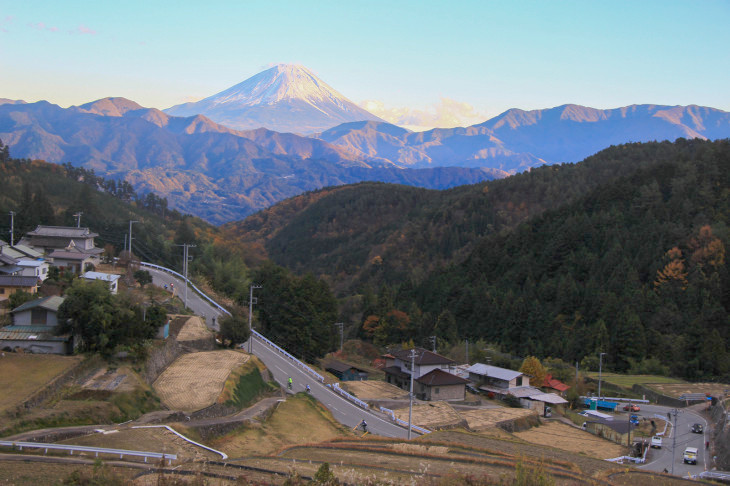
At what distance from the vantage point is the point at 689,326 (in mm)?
49188

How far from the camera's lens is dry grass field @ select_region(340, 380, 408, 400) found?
108ft

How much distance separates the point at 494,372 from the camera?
41.1 metres

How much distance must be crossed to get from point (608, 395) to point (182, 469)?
35344 millimetres

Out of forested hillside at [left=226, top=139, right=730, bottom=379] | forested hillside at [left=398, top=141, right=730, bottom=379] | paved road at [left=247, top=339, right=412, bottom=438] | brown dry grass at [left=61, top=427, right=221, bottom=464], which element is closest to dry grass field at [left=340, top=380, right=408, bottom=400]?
paved road at [left=247, top=339, right=412, bottom=438]

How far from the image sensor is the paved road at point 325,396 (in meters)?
25.3

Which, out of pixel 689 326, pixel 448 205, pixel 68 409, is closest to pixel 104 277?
pixel 68 409

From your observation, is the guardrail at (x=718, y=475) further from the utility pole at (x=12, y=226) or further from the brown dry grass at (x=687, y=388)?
the utility pole at (x=12, y=226)

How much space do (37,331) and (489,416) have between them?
2122 centimetres

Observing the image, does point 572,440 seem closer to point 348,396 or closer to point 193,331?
point 348,396

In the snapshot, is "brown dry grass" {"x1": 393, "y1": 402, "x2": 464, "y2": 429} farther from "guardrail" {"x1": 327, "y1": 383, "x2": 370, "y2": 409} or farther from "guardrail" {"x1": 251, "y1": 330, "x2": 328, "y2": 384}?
"guardrail" {"x1": 251, "y1": 330, "x2": 328, "y2": 384}

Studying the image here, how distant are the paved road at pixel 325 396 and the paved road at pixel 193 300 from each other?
3.04 meters

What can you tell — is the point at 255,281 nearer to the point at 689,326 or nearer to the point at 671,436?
the point at 671,436

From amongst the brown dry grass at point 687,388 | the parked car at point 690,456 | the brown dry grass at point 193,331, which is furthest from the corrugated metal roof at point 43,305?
the brown dry grass at point 687,388

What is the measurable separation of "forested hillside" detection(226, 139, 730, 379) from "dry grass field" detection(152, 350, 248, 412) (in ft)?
97.7
